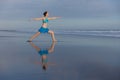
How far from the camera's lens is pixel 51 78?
2.76 metres

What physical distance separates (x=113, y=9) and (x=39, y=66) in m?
6.78

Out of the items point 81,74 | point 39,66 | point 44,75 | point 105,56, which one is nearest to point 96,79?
point 81,74

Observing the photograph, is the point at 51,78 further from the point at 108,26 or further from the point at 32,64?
the point at 108,26

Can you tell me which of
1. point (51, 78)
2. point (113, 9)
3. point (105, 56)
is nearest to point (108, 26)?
point (113, 9)

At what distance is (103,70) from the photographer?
10.3 feet

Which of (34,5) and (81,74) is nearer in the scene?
(81,74)

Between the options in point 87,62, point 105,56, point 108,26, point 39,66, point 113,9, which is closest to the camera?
point 39,66

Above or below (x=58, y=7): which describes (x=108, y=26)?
below

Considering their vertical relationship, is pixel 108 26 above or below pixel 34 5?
below

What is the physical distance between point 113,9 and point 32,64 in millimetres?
6678

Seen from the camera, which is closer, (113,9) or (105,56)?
(105,56)

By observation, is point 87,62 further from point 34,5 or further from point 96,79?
point 34,5

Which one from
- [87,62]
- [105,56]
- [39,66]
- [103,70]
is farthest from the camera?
[105,56]

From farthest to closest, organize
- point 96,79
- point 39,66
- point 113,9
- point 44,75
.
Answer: point 113,9, point 39,66, point 44,75, point 96,79
